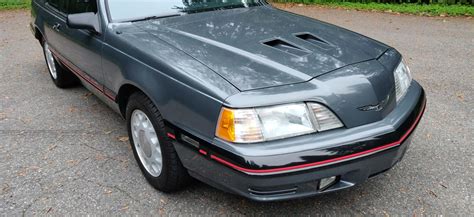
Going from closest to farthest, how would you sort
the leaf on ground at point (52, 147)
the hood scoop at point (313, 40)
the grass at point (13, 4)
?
1. the hood scoop at point (313, 40)
2. the leaf on ground at point (52, 147)
3. the grass at point (13, 4)

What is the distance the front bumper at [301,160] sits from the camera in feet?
7.27

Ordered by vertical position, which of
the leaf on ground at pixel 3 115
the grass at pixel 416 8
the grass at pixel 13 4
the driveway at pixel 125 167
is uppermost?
the grass at pixel 13 4

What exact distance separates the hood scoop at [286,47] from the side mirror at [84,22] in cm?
134

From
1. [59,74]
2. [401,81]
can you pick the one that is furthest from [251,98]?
[59,74]

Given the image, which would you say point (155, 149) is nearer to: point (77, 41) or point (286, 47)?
point (286, 47)

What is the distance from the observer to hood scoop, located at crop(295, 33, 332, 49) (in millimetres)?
2857

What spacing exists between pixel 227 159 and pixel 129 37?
130cm

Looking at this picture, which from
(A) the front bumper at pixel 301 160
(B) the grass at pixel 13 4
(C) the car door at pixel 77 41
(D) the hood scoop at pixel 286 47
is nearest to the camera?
(A) the front bumper at pixel 301 160

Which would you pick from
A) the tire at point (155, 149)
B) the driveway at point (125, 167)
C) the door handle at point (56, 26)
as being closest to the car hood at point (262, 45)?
the tire at point (155, 149)

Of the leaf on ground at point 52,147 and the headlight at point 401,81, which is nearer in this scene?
the headlight at point 401,81

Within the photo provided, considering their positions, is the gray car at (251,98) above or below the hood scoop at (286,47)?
below

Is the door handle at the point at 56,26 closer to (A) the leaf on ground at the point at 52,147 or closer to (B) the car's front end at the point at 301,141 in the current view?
(A) the leaf on ground at the point at 52,147

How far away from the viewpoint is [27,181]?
128 inches

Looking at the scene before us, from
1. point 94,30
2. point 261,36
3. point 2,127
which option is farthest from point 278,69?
point 2,127
